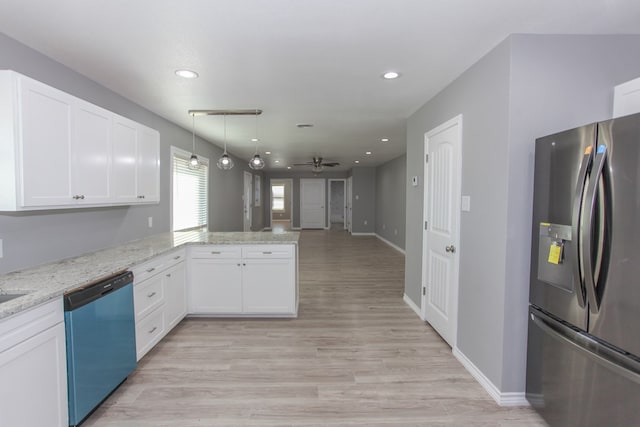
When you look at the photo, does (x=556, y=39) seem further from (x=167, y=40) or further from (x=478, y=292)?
(x=167, y=40)

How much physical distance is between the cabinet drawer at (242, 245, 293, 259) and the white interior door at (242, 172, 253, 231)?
5126 mm

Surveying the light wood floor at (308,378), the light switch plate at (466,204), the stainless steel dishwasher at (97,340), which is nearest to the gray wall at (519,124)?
the light switch plate at (466,204)

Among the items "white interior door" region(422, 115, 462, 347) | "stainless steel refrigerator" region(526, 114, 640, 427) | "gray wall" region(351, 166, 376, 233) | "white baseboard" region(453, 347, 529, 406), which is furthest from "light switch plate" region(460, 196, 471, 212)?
"gray wall" region(351, 166, 376, 233)

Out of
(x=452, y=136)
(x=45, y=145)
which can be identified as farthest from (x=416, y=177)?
(x=45, y=145)

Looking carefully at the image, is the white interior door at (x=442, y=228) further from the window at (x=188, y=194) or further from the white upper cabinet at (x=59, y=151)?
the window at (x=188, y=194)

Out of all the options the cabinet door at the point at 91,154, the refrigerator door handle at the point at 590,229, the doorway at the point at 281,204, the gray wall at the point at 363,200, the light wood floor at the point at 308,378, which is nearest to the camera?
the refrigerator door handle at the point at 590,229

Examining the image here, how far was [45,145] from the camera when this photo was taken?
1.93 meters

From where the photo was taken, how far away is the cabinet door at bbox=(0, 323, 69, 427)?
4.56 ft

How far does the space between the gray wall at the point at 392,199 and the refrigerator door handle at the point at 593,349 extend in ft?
17.3

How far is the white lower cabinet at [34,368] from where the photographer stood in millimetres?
1388

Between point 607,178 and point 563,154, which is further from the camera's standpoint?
point 563,154

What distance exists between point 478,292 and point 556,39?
1.80 meters

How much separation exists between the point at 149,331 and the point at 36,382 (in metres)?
1.13

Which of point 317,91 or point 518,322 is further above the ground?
point 317,91
